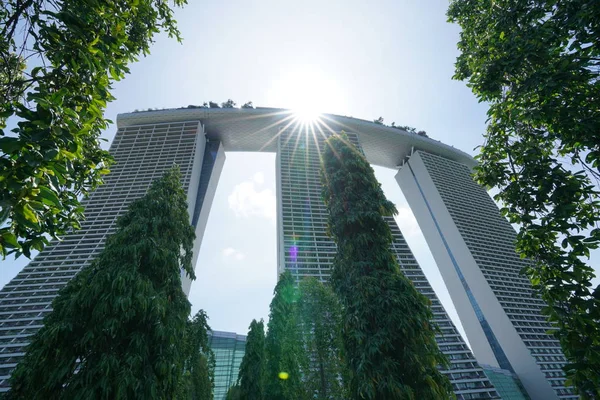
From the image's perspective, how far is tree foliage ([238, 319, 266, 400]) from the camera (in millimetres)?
12867

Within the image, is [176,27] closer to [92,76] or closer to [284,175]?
[92,76]

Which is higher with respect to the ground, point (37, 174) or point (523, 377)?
point (523, 377)

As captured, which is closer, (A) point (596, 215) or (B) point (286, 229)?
(A) point (596, 215)

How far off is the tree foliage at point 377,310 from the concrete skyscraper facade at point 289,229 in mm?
9352

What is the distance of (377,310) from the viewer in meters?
6.18

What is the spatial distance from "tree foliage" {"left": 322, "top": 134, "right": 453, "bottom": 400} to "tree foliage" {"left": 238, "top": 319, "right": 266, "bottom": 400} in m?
9.20

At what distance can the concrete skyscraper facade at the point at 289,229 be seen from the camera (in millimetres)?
20656

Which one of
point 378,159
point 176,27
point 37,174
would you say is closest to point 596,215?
point 37,174

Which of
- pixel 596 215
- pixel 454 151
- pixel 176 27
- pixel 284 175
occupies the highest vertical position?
pixel 454 151

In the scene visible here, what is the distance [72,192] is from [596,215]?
26.4 feet

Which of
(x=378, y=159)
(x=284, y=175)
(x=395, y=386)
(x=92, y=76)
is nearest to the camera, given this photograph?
(x=92, y=76)

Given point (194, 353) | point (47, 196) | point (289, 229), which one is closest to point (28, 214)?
point (47, 196)

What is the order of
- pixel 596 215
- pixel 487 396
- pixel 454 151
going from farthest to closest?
pixel 454 151 < pixel 487 396 < pixel 596 215

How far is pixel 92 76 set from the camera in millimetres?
3012
